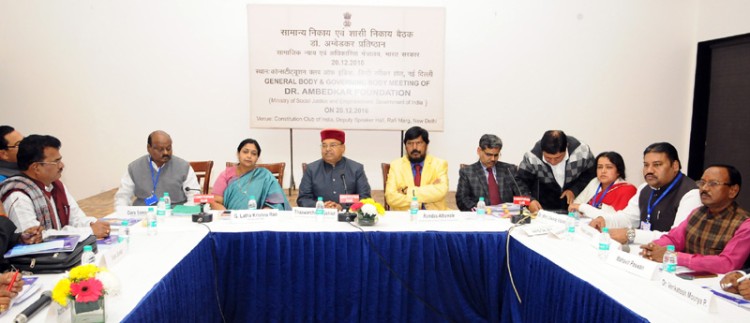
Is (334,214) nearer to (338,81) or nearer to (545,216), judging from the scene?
(545,216)

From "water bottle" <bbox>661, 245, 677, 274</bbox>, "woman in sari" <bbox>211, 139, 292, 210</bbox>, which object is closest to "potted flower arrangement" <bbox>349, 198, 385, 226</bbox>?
"woman in sari" <bbox>211, 139, 292, 210</bbox>

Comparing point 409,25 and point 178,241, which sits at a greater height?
point 409,25

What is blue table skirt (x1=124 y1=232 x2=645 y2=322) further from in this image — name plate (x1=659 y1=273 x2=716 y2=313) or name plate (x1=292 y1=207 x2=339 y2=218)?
name plate (x1=659 y1=273 x2=716 y2=313)

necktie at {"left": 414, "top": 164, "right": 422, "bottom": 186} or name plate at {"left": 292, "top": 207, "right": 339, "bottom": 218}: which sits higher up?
necktie at {"left": 414, "top": 164, "right": 422, "bottom": 186}

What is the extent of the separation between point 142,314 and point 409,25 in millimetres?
4495

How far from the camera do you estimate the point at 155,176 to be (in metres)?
3.22

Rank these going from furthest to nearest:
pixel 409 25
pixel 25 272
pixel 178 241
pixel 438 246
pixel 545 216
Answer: pixel 409 25 < pixel 545 216 < pixel 438 246 < pixel 178 241 < pixel 25 272

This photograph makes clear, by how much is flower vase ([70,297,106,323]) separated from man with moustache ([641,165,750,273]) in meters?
2.07

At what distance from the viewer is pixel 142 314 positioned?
1425 millimetres

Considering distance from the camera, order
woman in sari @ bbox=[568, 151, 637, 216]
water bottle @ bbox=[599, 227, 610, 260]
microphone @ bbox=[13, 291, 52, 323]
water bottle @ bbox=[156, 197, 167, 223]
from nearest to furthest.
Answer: microphone @ bbox=[13, 291, 52, 323]
water bottle @ bbox=[599, 227, 610, 260]
water bottle @ bbox=[156, 197, 167, 223]
woman in sari @ bbox=[568, 151, 637, 216]

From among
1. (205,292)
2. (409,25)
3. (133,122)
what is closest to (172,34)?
(133,122)

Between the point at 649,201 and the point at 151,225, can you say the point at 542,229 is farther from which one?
the point at 151,225

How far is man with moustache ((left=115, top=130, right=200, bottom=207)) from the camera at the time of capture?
3150 mm

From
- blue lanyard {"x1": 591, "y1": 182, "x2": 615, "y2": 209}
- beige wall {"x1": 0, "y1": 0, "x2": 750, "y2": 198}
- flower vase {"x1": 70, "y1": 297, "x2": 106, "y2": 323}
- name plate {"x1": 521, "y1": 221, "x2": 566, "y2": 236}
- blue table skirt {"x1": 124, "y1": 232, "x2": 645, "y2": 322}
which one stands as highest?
beige wall {"x1": 0, "y1": 0, "x2": 750, "y2": 198}
